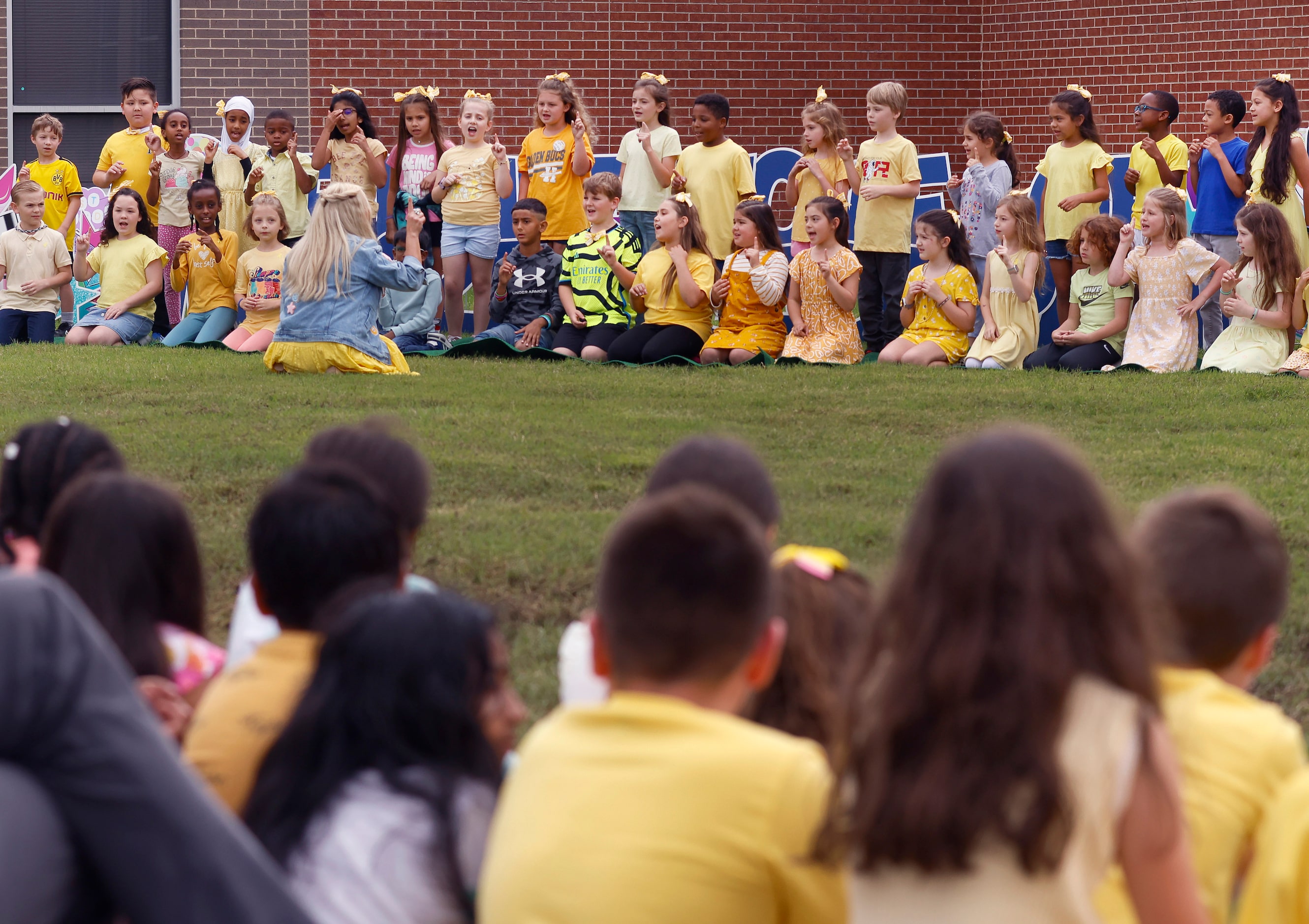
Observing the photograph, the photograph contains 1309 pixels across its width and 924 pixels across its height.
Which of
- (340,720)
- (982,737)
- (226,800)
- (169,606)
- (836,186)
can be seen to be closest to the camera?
(982,737)

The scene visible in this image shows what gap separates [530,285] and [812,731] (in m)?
9.10

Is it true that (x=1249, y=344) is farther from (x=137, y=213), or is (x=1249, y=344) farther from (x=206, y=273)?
(x=137, y=213)

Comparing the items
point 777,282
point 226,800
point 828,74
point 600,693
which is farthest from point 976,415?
point 828,74

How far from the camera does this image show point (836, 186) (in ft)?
39.0

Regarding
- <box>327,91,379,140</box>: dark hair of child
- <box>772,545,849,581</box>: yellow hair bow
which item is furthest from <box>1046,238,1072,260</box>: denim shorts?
<box>772,545,849,581</box>: yellow hair bow

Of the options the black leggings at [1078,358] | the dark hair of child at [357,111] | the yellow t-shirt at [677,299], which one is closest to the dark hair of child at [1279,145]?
the black leggings at [1078,358]

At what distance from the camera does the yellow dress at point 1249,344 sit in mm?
9617

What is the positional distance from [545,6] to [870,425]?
29.6 ft

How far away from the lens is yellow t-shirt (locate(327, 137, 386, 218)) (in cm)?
1252

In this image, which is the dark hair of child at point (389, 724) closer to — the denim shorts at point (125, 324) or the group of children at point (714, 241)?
the group of children at point (714, 241)

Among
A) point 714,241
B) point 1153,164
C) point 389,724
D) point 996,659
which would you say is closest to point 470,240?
point 714,241

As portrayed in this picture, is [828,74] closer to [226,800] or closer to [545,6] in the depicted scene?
[545,6]

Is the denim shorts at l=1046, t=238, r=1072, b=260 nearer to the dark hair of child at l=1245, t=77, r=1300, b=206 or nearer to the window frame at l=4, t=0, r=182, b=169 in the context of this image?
the dark hair of child at l=1245, t=77, r=1300, b=206

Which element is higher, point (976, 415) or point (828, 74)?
point (828, 74)
